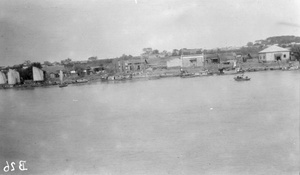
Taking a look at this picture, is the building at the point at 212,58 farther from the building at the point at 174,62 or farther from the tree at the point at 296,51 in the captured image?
the tree at the point at 296,51

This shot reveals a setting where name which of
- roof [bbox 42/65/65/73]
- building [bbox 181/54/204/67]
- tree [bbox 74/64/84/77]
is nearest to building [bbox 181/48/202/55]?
building [bbox 181/54/204/67]

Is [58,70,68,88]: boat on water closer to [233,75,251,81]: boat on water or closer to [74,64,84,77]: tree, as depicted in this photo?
[74,64,84,77]: tree

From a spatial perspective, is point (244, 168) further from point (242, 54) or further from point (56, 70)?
point (56, 70)

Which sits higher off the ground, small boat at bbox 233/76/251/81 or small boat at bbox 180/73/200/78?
small boat at bbox 180/73/200/78

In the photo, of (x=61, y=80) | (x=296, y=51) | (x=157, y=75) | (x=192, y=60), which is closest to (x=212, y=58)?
(x=192, y=60)

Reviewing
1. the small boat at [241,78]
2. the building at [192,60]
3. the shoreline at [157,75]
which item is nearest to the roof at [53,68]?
the shoreline at [157,75]

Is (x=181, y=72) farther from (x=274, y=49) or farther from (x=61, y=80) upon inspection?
(x=61, y=80)
